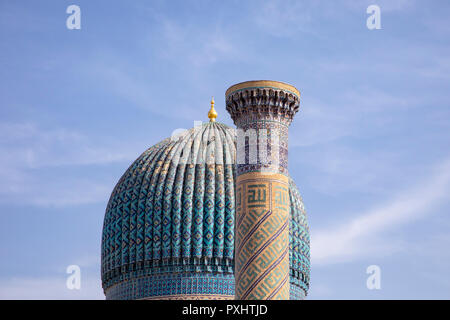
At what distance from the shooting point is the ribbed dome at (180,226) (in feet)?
75.7

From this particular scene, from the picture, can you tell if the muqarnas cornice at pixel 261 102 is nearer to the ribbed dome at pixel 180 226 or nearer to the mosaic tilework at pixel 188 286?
the ribbed dome at pixel 180 226

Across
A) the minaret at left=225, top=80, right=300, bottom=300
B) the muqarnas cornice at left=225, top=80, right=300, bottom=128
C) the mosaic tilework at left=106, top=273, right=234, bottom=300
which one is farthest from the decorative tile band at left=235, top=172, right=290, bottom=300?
the mosaic tilework at left=106, top=273, right=234, bottom=300

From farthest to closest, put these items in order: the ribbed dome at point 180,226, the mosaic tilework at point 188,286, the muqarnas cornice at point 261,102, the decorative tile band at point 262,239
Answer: the ribbed dome at point 180,226
the mosaic tilework at point 188,286
the muqarnas cornice at point 261,102
the decorative tile band at point 262,239

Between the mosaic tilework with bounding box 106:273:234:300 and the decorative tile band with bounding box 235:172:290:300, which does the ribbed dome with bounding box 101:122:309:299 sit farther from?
the decorative tile band with bounding box 235:172:290:300

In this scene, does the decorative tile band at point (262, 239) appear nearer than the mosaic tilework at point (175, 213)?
Yes

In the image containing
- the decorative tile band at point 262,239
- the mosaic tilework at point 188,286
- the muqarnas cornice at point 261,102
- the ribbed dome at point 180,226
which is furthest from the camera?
the ribbed dome at point 180,226

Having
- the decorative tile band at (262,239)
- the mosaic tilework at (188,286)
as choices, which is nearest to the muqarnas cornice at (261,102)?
the decorative tile band at (262,239)

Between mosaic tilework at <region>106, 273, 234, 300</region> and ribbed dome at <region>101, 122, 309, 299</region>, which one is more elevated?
ribbed dome at <region>101, 122, 309, 299</region>

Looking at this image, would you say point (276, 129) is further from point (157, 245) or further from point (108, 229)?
point (108, 229)

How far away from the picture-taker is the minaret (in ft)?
54.5

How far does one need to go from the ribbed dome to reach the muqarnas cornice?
19.2 feet

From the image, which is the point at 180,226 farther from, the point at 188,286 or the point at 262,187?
the point at 262,187

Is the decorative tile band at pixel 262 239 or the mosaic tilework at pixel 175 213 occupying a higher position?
the mosaic tilework at pixel 175 213
